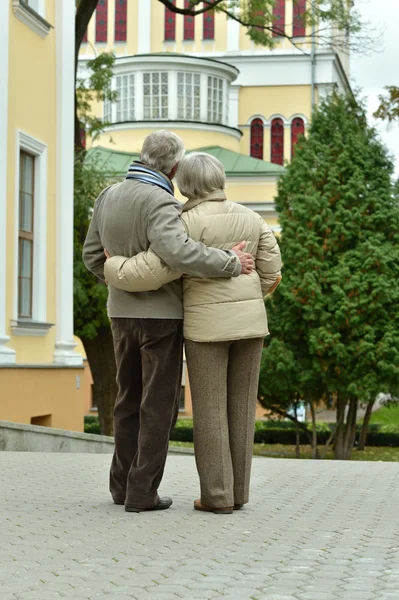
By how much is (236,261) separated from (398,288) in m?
18.0

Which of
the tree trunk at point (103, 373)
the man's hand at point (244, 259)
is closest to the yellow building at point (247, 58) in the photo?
the tree trunk at point (103, 373)

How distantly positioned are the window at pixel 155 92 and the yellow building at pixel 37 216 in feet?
95.4

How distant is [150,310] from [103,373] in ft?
56.0

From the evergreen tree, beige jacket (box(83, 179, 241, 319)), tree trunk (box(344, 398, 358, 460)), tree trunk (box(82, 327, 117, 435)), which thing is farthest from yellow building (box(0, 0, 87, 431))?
beige jacket (box(83, 179, 241, 319))

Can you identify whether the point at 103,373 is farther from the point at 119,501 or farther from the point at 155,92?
the point at 155,92

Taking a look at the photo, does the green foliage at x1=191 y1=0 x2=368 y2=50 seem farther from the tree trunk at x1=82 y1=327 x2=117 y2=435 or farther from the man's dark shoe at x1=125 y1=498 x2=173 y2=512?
the man's dark shoe at x1=125 y1=498 x2=173 y2=512

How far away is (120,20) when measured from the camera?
5697 centimetres

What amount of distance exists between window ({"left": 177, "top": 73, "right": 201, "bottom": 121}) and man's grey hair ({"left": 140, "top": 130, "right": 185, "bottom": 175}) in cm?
4122

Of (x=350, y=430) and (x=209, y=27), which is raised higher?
(x=209, y=27)

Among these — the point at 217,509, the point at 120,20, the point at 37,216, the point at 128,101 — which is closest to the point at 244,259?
the point at 217,509

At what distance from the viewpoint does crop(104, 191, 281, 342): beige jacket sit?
6.59m

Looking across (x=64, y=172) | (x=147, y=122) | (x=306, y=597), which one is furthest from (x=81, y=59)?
(x=306, y=597)

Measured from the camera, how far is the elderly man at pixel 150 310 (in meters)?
6.54

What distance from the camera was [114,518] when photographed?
21.2 feet
